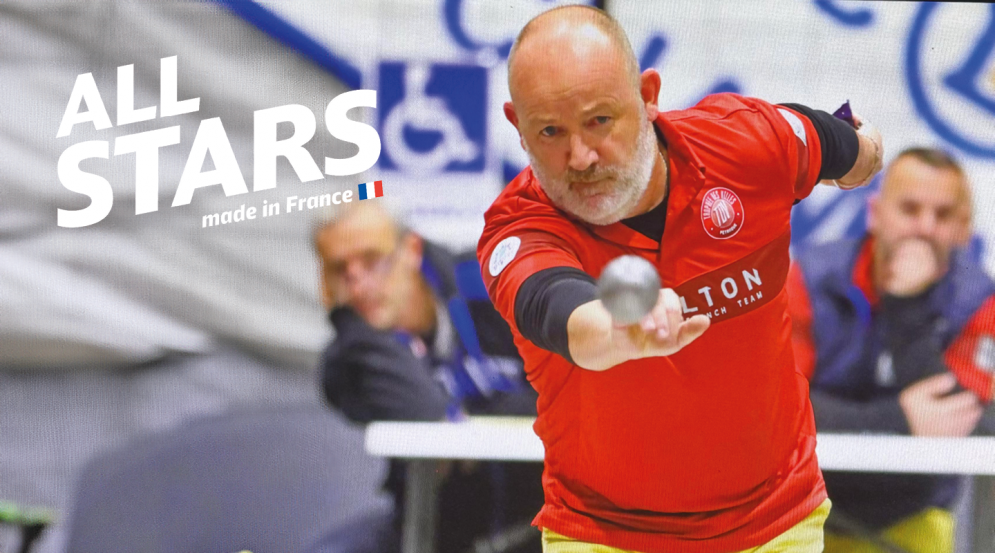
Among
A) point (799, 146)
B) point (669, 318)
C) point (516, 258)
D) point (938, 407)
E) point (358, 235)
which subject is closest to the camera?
point (669, 318)

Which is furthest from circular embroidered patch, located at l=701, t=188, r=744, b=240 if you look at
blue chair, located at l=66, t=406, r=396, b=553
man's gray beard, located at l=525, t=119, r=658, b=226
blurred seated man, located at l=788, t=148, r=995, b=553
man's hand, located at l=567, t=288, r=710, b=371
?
blue chair, located at l=66, t=406, r=396, b=553

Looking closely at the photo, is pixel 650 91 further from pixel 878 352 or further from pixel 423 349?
pixel 878 352

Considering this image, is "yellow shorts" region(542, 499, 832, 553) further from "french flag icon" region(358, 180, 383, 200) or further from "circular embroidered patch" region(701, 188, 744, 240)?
"french flag icon" region(358, 180, 383, 200)

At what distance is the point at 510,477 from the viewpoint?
3203 millimetres

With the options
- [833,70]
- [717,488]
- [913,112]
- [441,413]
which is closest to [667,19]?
[833,70]

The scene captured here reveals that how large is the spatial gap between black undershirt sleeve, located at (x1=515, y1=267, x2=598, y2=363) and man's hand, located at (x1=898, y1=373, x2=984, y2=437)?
1.78m

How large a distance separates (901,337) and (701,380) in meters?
1.31

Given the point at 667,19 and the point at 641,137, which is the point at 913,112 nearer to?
the point at 667,19

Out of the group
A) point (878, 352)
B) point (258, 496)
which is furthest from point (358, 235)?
point (878, 352)

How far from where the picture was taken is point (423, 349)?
3168 millimetres

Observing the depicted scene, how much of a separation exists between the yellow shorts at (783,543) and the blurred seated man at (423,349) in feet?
3.23

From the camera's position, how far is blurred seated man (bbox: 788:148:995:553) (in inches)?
122

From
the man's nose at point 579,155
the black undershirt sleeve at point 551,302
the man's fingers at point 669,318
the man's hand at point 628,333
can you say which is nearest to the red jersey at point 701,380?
the man's nose at point 579,155

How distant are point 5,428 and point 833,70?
272 centimetres
